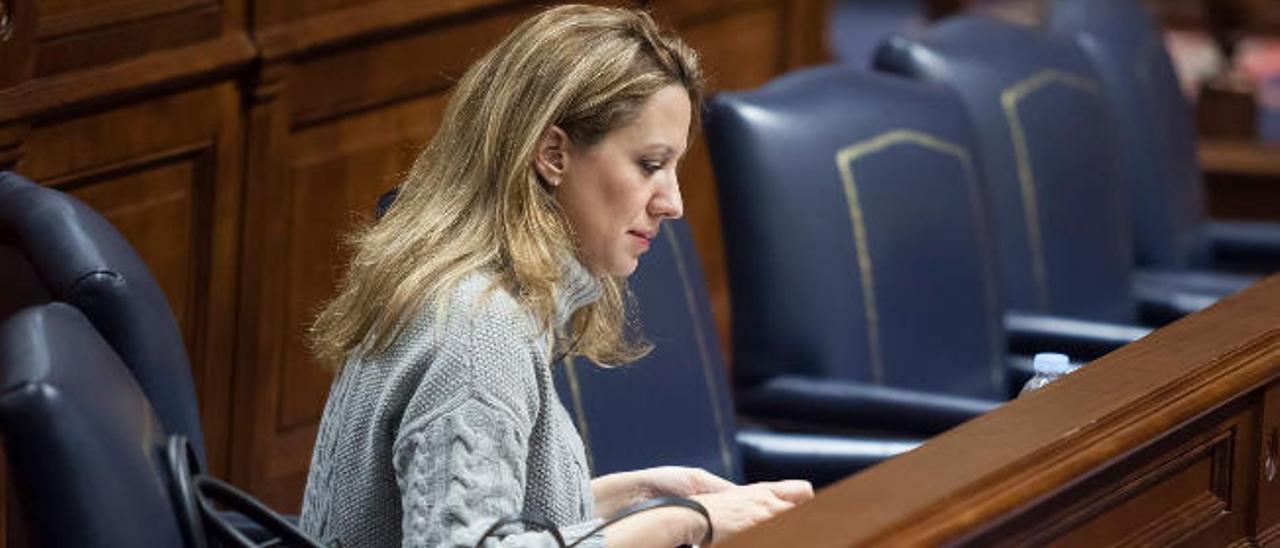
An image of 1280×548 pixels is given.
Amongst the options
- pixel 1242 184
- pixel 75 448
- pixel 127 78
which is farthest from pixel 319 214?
pixel 1242 184

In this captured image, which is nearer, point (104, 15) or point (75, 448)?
point (75, 448)

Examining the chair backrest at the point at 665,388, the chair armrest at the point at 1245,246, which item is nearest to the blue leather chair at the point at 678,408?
the chair backrest at the point at 665,388

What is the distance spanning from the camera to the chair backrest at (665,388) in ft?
9.25

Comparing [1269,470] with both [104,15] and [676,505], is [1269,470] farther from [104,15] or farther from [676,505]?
[104,15]

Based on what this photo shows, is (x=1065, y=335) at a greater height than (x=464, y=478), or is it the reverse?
(x=464, y=478)

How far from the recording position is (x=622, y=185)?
2232 mm

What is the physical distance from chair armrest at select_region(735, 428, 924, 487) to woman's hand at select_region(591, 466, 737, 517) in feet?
1.91

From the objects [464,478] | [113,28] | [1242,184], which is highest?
[113,28]

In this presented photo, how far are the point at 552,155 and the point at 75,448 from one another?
1.81 feet

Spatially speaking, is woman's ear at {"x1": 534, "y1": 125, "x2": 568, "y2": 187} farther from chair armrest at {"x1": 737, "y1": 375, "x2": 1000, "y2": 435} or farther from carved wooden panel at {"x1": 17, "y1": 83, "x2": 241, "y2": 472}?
carved wooden panel at {"x1": 17, "y1": 83, "x2": 241, "y2": 472}

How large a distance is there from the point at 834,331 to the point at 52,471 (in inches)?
62.4

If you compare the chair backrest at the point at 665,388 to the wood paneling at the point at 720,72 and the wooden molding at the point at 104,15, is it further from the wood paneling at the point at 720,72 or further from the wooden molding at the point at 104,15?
the wood paneling at the point at 720,72

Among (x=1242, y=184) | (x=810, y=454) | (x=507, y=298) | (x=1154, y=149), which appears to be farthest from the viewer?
(x=1242, y=184)

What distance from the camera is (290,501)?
3.74 meters
